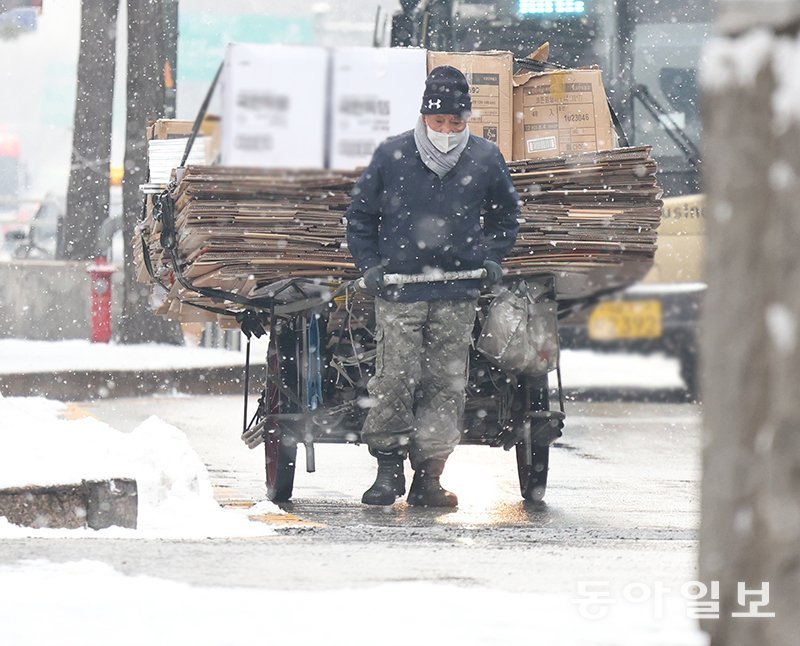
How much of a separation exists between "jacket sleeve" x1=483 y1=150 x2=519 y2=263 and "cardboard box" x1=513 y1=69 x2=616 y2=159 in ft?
2.52

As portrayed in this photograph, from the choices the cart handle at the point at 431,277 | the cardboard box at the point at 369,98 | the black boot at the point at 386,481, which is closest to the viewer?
the cardboard box at the point at 369,98

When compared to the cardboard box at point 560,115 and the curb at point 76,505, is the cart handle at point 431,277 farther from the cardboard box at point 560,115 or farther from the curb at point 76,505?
the curb at point 76,505

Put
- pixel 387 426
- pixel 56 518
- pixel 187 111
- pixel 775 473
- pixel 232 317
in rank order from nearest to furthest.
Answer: pixel 775 473
pixel 56 518
pixel 387 426
pixel 232 317
pixel 187 111

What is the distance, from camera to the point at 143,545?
5.50 meters

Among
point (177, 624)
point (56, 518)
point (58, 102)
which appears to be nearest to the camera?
point (177, 624)

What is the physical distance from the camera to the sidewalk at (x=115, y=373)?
656 inches

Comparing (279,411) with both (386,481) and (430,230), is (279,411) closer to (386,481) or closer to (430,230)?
(386,481)

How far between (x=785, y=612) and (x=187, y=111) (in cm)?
2165

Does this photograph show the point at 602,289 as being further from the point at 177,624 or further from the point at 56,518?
the point at 177,624

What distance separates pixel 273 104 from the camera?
557cm

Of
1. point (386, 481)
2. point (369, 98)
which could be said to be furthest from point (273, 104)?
point (386, 481)

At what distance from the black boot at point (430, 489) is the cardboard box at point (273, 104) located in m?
2.52

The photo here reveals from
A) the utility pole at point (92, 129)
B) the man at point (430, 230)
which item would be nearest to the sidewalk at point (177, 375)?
the utility pole at point (92, 129)

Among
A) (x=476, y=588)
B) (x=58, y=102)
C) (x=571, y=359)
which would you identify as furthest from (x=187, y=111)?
(x=58, y=102)
